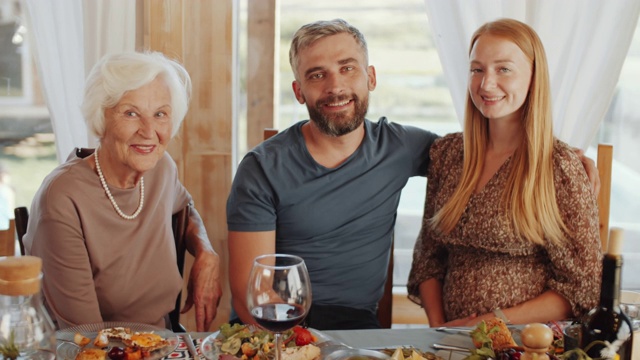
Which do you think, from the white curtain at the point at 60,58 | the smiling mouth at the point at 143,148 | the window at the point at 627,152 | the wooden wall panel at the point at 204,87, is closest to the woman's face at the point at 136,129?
the smiling mouth at the point at 143,148

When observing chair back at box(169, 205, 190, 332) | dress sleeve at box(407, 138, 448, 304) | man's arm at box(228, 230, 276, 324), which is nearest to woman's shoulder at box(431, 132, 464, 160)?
dress sleeve at box(407, 138, 448, 304)

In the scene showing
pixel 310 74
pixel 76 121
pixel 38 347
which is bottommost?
pixel 38 347

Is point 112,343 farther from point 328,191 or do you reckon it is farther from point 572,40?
point 572,40

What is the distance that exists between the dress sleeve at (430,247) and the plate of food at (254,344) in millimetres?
702

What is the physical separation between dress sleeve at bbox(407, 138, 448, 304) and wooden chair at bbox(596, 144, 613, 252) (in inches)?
20.2

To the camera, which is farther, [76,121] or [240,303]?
[76,121]

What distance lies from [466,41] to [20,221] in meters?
1.68

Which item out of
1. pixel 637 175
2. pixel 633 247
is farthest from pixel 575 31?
pixel 633 247

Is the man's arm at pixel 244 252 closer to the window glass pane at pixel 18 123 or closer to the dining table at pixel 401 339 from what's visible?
the dining table at pixel 401 339

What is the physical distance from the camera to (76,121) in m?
2.72

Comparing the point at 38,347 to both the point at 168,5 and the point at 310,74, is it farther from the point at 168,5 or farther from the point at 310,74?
the point at 168,5

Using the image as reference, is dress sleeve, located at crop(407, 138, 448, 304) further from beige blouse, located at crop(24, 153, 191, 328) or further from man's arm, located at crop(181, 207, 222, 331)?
beige blouse, located at crop(24, 153, 191, 328)

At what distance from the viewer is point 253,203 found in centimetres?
213

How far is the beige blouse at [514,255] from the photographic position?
1911mm
